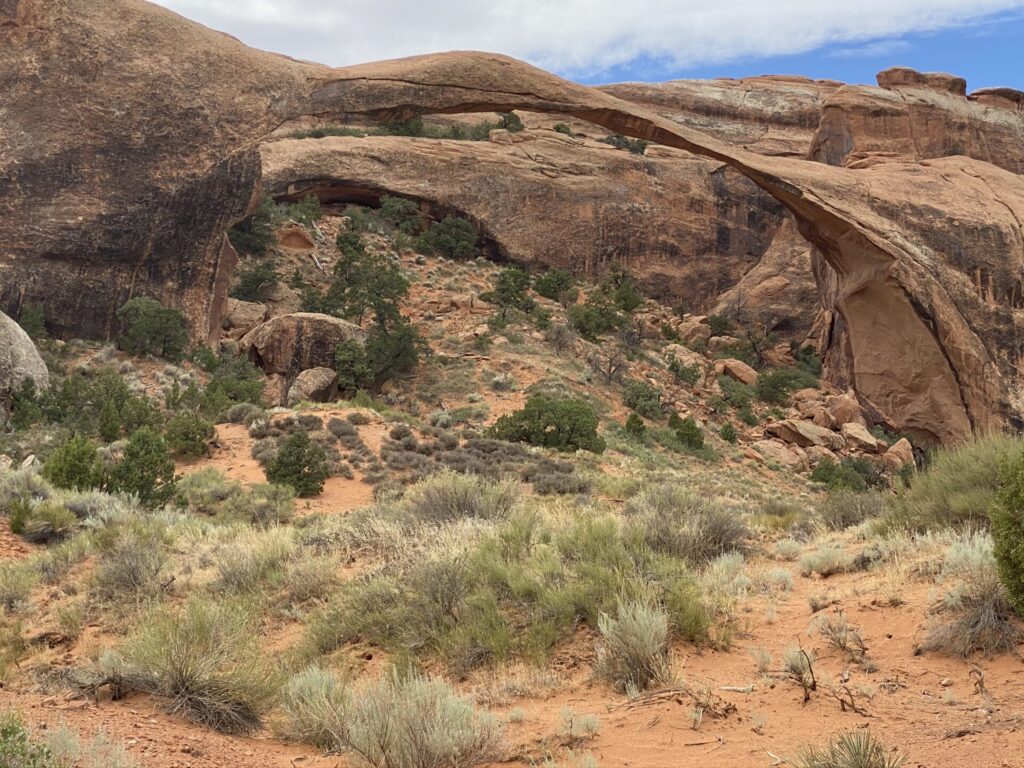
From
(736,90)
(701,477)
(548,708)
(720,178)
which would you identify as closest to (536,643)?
(548,708)

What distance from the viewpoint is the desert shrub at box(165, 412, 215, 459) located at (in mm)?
15969

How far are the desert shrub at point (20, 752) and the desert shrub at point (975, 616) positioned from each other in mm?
4371

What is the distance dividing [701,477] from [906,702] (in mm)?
14991

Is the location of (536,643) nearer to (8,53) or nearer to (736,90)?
(8,53)

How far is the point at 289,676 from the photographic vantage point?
513cm

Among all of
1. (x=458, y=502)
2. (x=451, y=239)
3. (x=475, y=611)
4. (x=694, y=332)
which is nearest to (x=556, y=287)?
(x=451, y=239)

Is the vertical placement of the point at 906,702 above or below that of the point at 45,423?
above

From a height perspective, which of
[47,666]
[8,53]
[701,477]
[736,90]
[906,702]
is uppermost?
[736,90]

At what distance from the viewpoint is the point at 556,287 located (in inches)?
1302

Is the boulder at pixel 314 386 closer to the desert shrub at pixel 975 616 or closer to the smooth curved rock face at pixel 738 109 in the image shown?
the desert shrub at pixel 975 616

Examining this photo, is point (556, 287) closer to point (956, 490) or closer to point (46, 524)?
point (46, 524)

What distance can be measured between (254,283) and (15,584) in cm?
2241

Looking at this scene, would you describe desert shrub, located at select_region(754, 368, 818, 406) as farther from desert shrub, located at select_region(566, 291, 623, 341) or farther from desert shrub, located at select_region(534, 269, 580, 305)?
desert shrub, located at select_region(534, 269, 580, 305)

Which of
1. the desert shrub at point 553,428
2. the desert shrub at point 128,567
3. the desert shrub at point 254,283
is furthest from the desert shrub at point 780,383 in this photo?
the desert shrub at point 128,567
